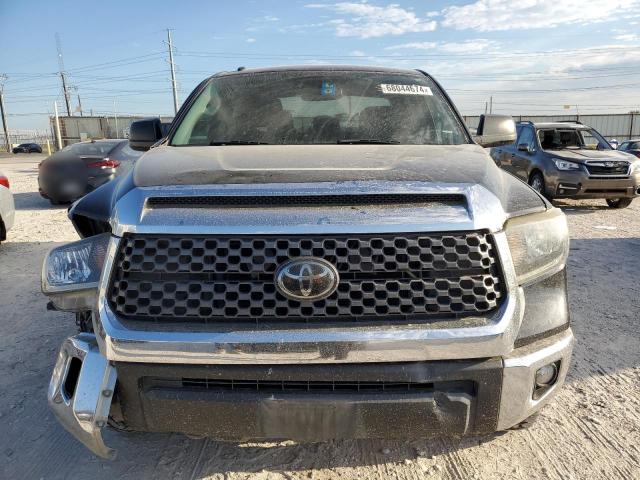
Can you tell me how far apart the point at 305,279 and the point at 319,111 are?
185 centimetres

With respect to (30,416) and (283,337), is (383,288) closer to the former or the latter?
(283,337)

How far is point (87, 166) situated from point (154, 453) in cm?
969

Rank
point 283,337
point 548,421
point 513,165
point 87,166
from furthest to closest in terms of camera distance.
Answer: point 513,165 < point 87,166 < point 548,421 < point 283,337

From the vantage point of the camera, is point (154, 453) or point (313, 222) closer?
point (313, 222)

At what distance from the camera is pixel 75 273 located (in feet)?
6.54

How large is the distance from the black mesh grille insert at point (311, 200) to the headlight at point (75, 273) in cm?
36

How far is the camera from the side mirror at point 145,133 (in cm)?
360

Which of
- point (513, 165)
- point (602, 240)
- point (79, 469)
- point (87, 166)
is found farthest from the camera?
point (513, 165)

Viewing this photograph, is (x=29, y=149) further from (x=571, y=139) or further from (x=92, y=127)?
(x=571, y=139)

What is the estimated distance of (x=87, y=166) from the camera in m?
10.8

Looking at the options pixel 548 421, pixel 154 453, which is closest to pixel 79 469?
pixel 154 453

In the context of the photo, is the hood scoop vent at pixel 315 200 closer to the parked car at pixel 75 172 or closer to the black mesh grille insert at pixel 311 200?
the black mesh grille insert at pixel 311 200

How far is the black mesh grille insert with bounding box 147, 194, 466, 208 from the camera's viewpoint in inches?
73.2

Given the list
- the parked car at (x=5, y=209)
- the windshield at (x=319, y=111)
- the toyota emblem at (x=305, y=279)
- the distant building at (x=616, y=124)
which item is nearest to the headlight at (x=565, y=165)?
the windshield at (x=319, y=111)
